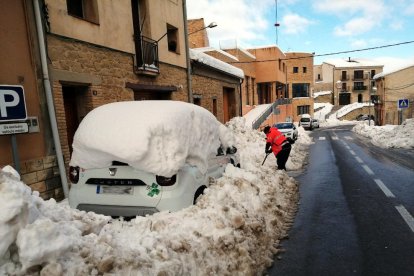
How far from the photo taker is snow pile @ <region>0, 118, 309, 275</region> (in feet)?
8.52

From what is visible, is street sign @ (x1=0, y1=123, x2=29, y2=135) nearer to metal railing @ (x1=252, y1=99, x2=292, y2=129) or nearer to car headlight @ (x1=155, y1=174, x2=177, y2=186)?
car headlight @ (x1=155, y1=174, x2=177, y2=186)

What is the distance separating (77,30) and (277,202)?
21.4 feet

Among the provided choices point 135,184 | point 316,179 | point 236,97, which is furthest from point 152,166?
point 236,97

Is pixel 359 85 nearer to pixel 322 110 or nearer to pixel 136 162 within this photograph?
pixel 322 110

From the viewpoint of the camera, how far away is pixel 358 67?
70.2 m

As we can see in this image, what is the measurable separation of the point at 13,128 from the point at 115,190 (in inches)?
101

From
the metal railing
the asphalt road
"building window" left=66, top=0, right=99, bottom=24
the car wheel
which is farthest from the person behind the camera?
the metal railing

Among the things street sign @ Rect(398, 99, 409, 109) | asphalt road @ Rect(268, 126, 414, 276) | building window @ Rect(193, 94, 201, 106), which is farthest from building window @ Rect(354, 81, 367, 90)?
asphalt road @ Rect(268, 126, 414, 276)

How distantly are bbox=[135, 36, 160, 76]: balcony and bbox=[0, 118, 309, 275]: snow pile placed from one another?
608cm

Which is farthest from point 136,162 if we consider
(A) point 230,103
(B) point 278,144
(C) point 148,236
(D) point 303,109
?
(D) point 303,109

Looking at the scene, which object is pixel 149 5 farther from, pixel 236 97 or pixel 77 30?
pixel 236 97

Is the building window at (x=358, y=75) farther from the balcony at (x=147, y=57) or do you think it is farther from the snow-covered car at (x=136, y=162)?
the snow-covered car at (x=136, y=162)

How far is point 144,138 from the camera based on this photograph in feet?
14.1

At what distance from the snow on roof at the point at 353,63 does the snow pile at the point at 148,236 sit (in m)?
74.2
